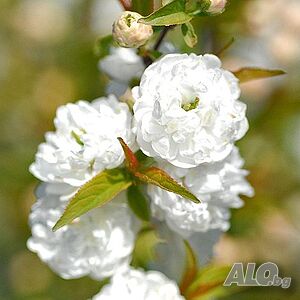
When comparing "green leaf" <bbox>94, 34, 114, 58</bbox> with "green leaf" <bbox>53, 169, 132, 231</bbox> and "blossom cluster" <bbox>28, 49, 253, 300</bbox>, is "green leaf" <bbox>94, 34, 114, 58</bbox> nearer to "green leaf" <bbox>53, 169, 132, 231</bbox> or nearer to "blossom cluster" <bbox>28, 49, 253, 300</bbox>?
"blossom cluster" <bbox>28, 49, 253, 300</bbox>

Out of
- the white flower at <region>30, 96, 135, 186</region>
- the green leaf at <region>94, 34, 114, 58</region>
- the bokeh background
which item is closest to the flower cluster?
the white flower at <region>30, 96, 135, 186</region>

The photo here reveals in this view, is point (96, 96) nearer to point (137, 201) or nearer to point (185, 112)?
point (137, 201)

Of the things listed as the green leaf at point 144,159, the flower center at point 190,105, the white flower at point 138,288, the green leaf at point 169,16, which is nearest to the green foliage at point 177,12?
the green leaf at point 169,16

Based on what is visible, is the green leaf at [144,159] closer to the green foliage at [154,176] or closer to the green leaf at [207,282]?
the green foliage at [154,176]

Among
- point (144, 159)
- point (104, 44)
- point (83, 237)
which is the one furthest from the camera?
point (104, 44)

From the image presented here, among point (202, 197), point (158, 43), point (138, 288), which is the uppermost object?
point (158, 43)

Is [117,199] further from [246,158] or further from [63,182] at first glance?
[246,158]

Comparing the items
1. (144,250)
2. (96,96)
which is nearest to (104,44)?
(144,250)

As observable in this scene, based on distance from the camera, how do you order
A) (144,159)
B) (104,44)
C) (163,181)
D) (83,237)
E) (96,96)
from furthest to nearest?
(96,96) → (104,44) → (83,237) → (144,159) → (163,181)
